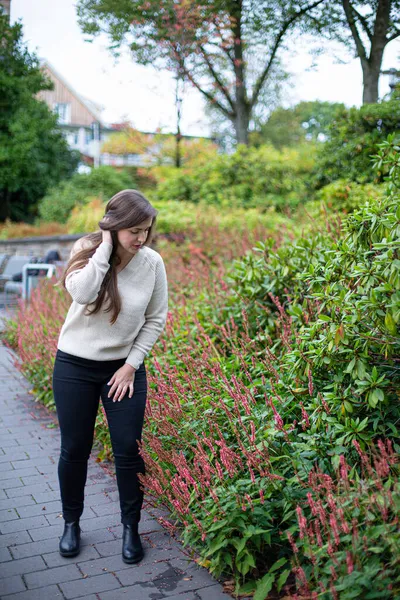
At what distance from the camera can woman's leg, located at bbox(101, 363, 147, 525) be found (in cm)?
321

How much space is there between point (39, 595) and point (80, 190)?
23.0 m

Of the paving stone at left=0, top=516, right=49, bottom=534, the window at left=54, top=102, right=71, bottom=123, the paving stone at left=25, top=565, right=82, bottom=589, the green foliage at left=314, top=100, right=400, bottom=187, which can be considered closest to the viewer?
the paving stone at left=25, top=565, right=82, bottom=589

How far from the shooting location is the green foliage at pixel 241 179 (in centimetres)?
1373

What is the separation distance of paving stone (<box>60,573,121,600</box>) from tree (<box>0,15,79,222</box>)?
22420 millimetres

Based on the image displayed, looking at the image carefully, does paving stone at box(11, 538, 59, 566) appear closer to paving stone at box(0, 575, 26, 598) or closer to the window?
paving stone at box(0, 575, 26, 598)

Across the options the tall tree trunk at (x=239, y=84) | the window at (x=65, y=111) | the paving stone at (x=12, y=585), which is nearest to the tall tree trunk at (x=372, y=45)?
the tall tree trunk at (x=239, y=84)

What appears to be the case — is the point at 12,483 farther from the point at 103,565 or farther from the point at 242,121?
the point at 242,121

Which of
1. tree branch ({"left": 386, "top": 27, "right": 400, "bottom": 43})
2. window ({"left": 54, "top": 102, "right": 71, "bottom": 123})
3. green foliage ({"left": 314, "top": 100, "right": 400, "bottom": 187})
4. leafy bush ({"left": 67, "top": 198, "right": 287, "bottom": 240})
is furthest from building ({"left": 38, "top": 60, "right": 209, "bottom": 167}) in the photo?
green foliage ({"left": 314, "top": 100, "right": 400, "bottom": 187})

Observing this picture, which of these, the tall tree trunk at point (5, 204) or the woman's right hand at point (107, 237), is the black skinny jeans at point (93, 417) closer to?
the woman's right hand at point (107, 237)

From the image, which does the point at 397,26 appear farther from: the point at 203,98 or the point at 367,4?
the point at 203,98

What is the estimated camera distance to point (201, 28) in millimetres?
13445

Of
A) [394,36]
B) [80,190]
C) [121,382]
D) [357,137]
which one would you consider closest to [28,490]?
[121,382]

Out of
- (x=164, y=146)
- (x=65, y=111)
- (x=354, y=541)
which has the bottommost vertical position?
(x=354, y=541)

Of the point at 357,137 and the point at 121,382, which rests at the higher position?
the point at 357,137
